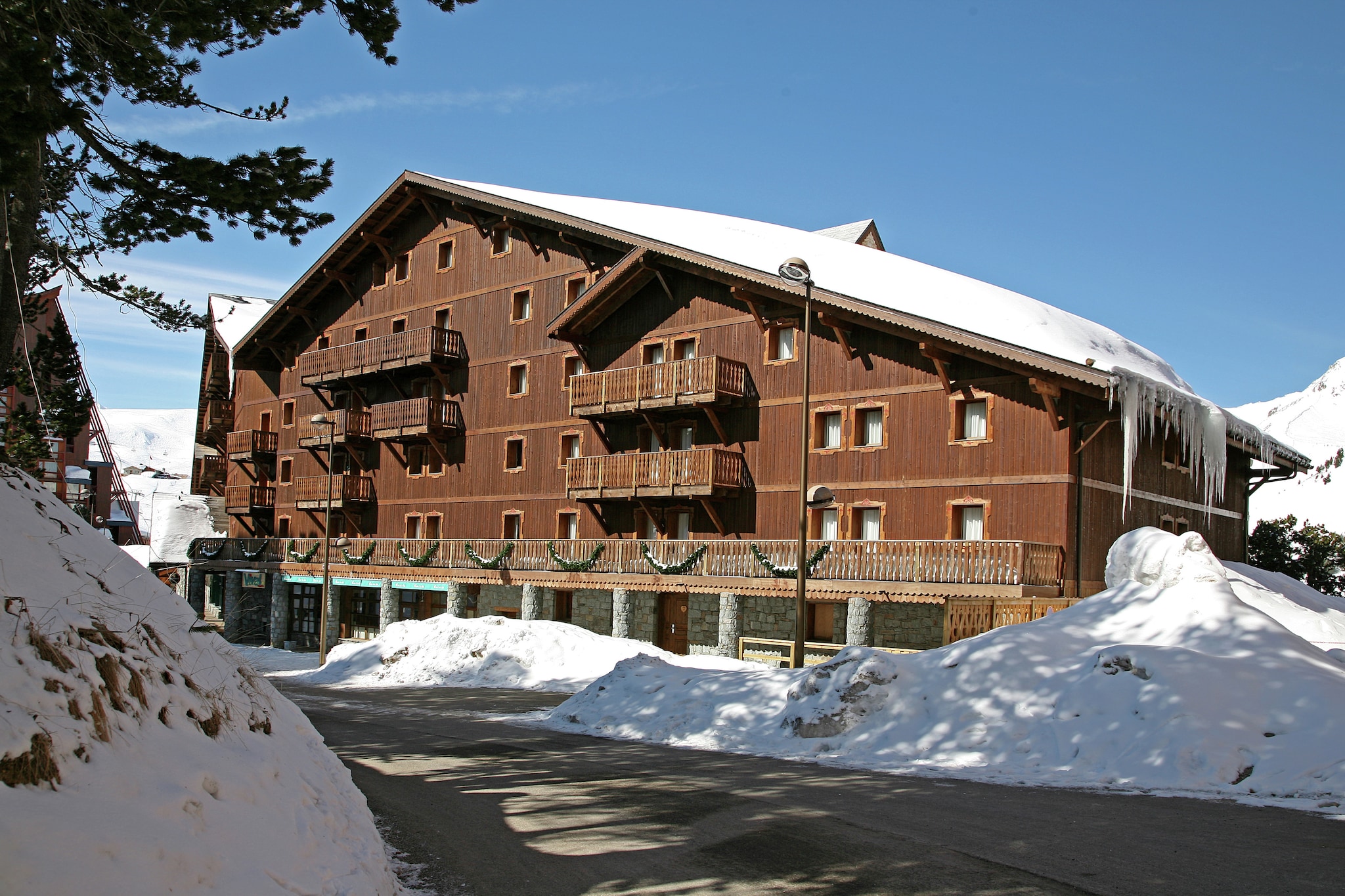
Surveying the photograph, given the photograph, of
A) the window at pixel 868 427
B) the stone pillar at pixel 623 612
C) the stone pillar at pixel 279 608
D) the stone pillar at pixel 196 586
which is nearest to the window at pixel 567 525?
the stone pillar at pixel 623 612

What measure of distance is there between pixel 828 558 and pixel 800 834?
17.6 m

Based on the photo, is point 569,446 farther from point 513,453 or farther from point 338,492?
point 338,492

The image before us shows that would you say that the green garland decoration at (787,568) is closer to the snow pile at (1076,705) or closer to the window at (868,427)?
the window at (868,427)

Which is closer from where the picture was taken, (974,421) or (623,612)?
(974,421)

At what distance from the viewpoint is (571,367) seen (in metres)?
36.0

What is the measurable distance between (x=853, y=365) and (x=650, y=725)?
14.4 metres

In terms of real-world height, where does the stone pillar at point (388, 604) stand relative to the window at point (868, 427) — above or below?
below

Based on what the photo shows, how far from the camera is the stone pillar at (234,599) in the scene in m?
47.2

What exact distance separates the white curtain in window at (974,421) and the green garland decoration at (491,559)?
1598cm

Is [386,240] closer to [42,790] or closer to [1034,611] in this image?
[1034,611]

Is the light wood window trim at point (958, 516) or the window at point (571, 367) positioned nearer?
the light wood window trim at point (958, 516)

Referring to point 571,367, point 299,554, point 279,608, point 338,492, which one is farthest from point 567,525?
point 279,608

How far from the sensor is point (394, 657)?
29203mm

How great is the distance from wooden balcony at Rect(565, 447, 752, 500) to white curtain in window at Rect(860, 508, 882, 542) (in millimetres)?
3709
